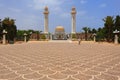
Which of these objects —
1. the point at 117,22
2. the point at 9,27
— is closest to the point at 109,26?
the point at 117,22

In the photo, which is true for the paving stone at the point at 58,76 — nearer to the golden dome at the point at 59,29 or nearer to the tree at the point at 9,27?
the tree at the point at 9,27

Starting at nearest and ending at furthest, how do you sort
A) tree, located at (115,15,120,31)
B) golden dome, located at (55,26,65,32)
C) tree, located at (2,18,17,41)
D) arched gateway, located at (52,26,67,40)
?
tree, located at (115,15,120,31)
tree, located at (2,18,17,41)
arched gateway, located at (52,26,67,40)
golden dome, located at (55,26,65,32)

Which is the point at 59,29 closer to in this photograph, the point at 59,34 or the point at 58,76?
the point at 59,34

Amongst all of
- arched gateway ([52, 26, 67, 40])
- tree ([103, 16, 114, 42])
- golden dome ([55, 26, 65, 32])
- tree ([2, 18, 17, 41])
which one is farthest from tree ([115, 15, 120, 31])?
golden dome ([55, 26, 65, 32])

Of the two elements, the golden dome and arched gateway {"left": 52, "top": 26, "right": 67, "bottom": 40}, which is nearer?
arched gateway {"left": 52, "top": 26, "right": 67, "bottom": 40}

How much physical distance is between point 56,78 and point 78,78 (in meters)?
0.61

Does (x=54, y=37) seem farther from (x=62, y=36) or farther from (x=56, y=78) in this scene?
(x=56, y=78)

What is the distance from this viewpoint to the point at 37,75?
17.2 feet

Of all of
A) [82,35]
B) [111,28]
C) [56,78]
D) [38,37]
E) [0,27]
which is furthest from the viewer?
[82,35]

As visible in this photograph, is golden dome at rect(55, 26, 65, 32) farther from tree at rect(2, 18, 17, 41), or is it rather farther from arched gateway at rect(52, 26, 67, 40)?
tree at rect(2, 18, 17, 41)

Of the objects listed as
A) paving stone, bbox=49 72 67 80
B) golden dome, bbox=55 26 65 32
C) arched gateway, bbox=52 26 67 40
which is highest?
golden dome, bbox=55 26 65 32

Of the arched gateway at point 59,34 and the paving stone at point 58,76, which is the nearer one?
the paving stone at point 58,76

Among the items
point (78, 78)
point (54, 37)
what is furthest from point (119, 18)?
point (78, 78)

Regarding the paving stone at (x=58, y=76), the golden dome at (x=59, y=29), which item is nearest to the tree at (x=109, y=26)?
the golden dome at (x=59, y=29)
